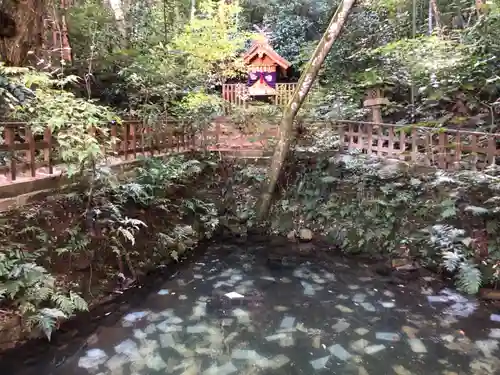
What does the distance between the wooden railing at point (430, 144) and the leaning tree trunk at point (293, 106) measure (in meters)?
1.27

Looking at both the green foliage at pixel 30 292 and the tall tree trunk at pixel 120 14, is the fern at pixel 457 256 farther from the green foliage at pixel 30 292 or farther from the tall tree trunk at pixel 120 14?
the tall tree trunk at pixel 120 14

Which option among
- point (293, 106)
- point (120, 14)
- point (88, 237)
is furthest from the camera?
point (120, 14)

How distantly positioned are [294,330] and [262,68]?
39.5ft

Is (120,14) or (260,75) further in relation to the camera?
(260,75)

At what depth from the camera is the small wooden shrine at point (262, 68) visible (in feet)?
51.3

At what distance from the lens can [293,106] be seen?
9.85 m

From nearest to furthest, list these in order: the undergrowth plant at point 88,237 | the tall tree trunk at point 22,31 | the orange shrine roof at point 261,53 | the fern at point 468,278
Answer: the undergrowth plant at point 88,237 → the fern at point 468,278 → the tall tree trunk at point 22,31 → the orange shrine roof at point 261,53

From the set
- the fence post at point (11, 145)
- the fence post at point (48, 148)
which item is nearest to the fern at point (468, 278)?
the fence post at point (48, 148)

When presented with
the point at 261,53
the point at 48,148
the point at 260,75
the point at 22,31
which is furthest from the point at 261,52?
the point at 48,148

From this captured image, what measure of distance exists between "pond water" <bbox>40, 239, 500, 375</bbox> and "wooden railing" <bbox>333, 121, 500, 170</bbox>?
2.51 meters

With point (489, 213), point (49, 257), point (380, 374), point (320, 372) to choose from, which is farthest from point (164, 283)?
point (489, 213)

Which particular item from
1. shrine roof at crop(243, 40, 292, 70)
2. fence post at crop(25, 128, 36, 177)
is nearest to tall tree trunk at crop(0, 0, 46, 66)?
fence post at crop(25, 128, 36, 177)

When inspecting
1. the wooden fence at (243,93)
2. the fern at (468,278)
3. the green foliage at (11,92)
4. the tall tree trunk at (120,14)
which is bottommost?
the fern at (468,278)

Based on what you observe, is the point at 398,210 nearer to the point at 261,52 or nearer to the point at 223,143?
the point at 223,143
